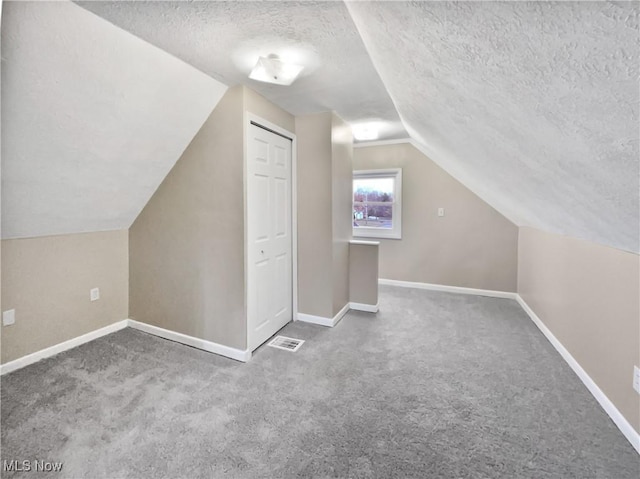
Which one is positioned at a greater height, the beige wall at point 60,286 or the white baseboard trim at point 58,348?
Answer: the beige wall at point 60,286

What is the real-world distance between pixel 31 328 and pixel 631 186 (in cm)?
371

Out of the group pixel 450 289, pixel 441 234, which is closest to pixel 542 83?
pixel 441 234

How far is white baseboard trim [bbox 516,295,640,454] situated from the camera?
1553 millimetres

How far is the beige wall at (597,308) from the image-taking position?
161 cm

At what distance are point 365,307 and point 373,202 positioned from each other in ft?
6.38

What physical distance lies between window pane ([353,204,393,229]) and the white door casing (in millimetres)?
2086

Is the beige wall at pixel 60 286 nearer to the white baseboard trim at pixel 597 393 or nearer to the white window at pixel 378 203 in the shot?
the white window at pixel 378 203

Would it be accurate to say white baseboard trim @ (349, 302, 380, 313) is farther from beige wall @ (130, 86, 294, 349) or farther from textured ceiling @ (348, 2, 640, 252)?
textured ceiling @ (348, 2, 640, 252)

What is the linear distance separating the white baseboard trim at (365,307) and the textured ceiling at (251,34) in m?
2.33

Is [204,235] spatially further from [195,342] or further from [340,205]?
[340,205]

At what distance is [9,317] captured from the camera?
7.35ft

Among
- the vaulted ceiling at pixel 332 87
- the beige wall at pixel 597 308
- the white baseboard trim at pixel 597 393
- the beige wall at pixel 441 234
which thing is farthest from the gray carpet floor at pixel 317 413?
the beige wall at pixel 441 234

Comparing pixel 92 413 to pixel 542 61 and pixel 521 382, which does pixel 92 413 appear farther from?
pixel 521 382

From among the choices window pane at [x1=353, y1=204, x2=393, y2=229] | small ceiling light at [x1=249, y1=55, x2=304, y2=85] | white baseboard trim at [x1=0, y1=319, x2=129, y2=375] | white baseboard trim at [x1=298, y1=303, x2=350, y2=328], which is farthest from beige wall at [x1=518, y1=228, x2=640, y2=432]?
white baseboard trim at [x1=0, y1=319, x2=129, y2=375]
